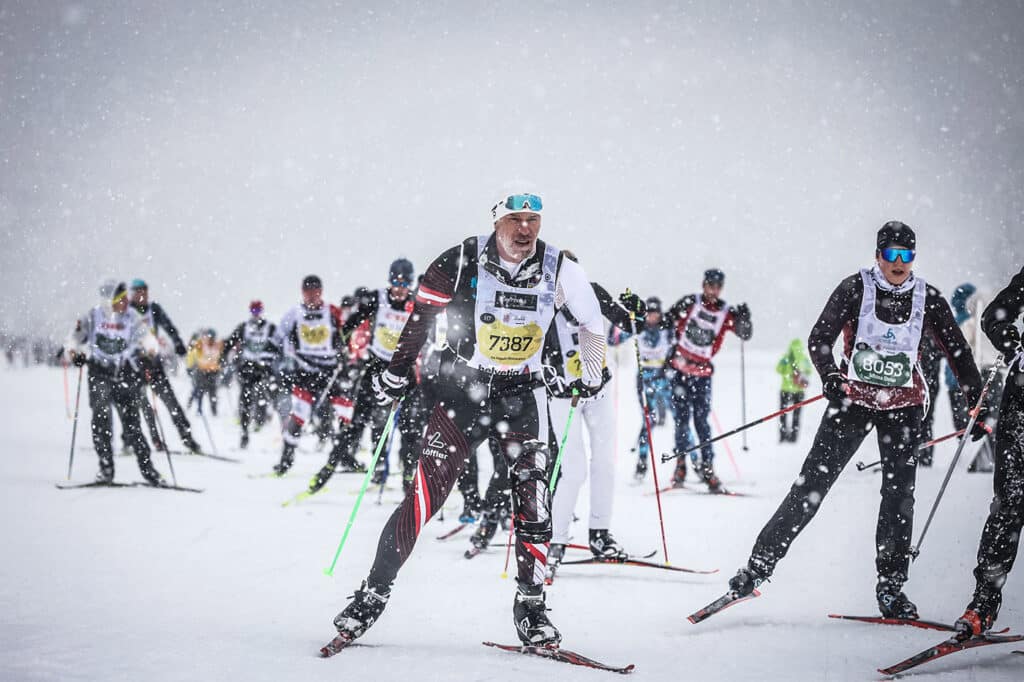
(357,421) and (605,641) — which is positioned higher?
(357,421)

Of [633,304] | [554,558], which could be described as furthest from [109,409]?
[633,304]

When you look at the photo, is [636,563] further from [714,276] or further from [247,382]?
[247,382]

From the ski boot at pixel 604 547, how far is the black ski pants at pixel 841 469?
151 centimetres

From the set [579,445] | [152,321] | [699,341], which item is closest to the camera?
[579,445]

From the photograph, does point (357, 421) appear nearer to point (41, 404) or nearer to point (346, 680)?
point (346, 680)

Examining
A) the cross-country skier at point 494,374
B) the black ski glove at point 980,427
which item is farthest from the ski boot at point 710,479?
the cross-country skier at point 494,374

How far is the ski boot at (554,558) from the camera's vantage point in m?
5.48

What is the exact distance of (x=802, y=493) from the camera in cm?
437

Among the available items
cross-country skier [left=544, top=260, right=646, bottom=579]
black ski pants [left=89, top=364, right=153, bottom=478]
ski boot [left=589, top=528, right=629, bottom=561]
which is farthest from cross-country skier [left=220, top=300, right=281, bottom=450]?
ski boot [left=589, top=528, right=629, bottom=561]

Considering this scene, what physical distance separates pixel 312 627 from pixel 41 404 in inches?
854

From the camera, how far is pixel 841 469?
14.3ft

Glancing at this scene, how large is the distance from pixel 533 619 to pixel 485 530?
2.53 m

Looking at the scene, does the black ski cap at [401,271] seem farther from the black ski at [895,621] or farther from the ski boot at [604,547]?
the black ski at [895,621]

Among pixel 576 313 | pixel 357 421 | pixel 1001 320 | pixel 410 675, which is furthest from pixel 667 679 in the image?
pixel 357 421
